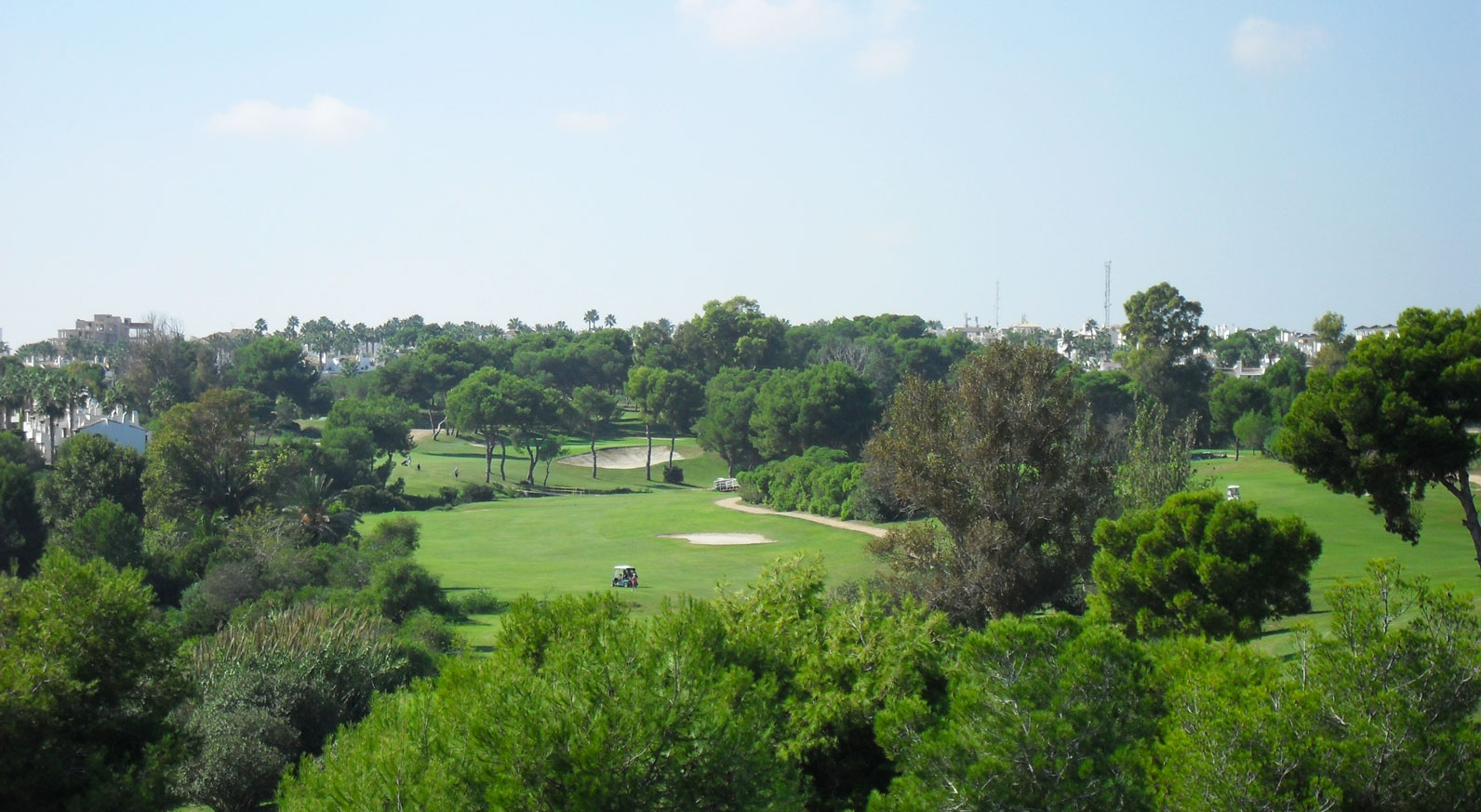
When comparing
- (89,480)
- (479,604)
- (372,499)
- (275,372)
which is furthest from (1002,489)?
(275,372)

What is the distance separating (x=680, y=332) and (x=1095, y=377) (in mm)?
49201

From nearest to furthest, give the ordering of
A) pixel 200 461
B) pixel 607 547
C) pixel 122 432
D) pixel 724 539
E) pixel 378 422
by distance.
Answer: pixel 607 547 < pixel 200 461 < pixel 724 539 < pixel 122 432 < pixel 378 422

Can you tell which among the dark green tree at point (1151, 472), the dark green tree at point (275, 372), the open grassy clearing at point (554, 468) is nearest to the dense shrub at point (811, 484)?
the open grassy clearing at point (554, 468)

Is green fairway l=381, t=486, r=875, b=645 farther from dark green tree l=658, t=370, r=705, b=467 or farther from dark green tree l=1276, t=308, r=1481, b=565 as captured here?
dark green tree l=658, t=370, r=705, b=467

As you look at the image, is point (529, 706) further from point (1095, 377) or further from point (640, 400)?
point (640, 400)

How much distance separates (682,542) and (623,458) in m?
46.1

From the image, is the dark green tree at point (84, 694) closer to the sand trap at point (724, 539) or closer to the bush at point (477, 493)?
the sand trap at point (724, 539)

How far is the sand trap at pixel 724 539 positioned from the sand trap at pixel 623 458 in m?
40.0

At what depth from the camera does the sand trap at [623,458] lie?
102 meters

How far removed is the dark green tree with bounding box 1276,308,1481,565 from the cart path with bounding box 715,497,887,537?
27280mm

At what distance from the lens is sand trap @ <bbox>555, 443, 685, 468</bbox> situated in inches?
4013

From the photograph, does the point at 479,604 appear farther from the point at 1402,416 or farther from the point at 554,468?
the point at 554,468

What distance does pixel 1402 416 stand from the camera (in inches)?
1038

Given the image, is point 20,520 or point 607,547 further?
point 607,547
